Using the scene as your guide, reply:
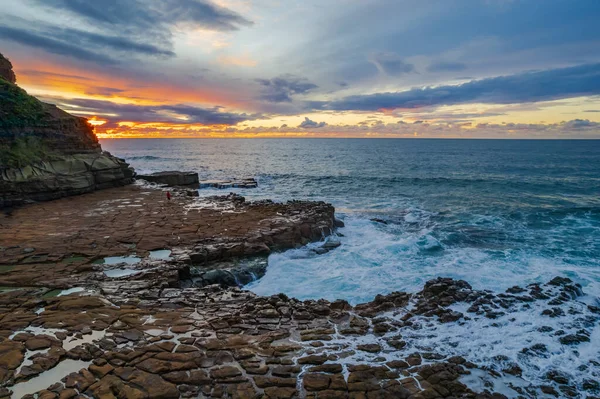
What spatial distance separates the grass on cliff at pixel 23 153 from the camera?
25220 mm

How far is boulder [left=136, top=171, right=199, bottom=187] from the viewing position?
39.2 metres

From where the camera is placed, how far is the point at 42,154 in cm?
2802

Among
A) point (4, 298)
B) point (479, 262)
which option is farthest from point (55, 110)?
point (479, 262)

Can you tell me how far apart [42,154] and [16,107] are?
4092 mm

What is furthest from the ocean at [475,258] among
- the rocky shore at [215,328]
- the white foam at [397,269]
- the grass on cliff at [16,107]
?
the grass on cliff at [16,107]

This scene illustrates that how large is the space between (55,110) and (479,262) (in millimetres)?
36893

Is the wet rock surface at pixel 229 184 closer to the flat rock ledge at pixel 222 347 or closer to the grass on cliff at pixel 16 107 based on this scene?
the grass on cliff at pixel 16 107

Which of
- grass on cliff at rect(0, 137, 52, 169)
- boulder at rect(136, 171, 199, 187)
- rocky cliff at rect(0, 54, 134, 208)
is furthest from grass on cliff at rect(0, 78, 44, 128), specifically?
boulder at rect(136, 171, 199, 187)

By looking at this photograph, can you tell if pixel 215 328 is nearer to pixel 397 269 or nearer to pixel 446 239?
Answer: pixel 397 269

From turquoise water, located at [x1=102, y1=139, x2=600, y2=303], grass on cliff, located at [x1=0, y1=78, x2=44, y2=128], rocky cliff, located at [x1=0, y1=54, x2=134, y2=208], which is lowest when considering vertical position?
turquoise water, located at [x1=102, y1=139, x2=600, y2=303]

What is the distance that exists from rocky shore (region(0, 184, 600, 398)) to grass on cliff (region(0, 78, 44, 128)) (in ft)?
44.9

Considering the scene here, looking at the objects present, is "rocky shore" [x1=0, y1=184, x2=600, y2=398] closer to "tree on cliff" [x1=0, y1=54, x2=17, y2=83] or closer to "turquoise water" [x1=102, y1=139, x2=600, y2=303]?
"turquoise water" [x1=102, y1=139, x2=600, y2=303]

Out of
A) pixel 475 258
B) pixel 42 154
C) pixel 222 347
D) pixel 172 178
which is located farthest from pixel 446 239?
pixel 42 154

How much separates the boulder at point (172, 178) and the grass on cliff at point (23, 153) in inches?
451
